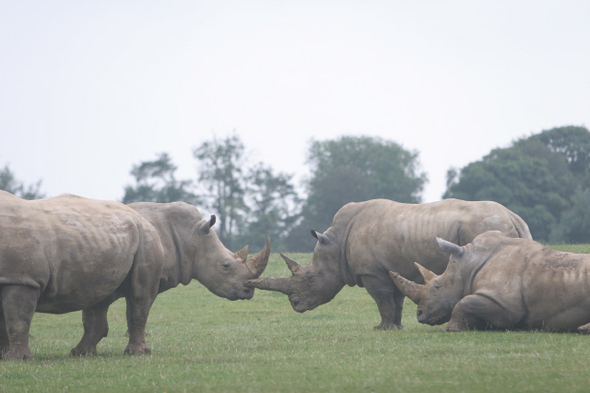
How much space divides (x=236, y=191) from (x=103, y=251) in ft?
237

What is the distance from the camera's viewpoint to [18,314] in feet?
38.7

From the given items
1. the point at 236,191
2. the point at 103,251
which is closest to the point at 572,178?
the point at 236,191

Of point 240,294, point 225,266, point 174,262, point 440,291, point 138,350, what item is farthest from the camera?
point 240,294

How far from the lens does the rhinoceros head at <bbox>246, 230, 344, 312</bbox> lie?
681 inches

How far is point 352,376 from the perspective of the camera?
9836 mm

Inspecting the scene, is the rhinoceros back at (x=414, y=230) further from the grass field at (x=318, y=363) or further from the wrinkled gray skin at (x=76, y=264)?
the wrinkled gray skin at (x=76, y=264)

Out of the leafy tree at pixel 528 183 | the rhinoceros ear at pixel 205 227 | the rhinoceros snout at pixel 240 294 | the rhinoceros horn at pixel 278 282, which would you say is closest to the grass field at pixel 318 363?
the rhinoceros snout at pixel 240 294

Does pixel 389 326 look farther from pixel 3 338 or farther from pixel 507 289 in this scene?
pixel 3 338

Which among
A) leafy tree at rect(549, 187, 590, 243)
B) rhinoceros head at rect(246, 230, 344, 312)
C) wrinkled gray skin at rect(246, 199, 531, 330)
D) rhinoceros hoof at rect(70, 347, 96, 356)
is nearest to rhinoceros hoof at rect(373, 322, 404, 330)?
wrinkled gray skin at rect(246, 199, 531, 330)

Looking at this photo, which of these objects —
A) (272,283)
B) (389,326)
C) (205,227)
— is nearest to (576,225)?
(272,283)

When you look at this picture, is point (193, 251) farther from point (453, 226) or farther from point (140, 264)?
point (453, 226)

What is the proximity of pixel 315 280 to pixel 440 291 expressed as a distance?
11.2 ft

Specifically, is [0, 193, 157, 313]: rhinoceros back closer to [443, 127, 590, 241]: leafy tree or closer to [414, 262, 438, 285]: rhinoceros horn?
[414, 262, 438, 285]: rhinoceros horn

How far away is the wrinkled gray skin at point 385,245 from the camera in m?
15.6
